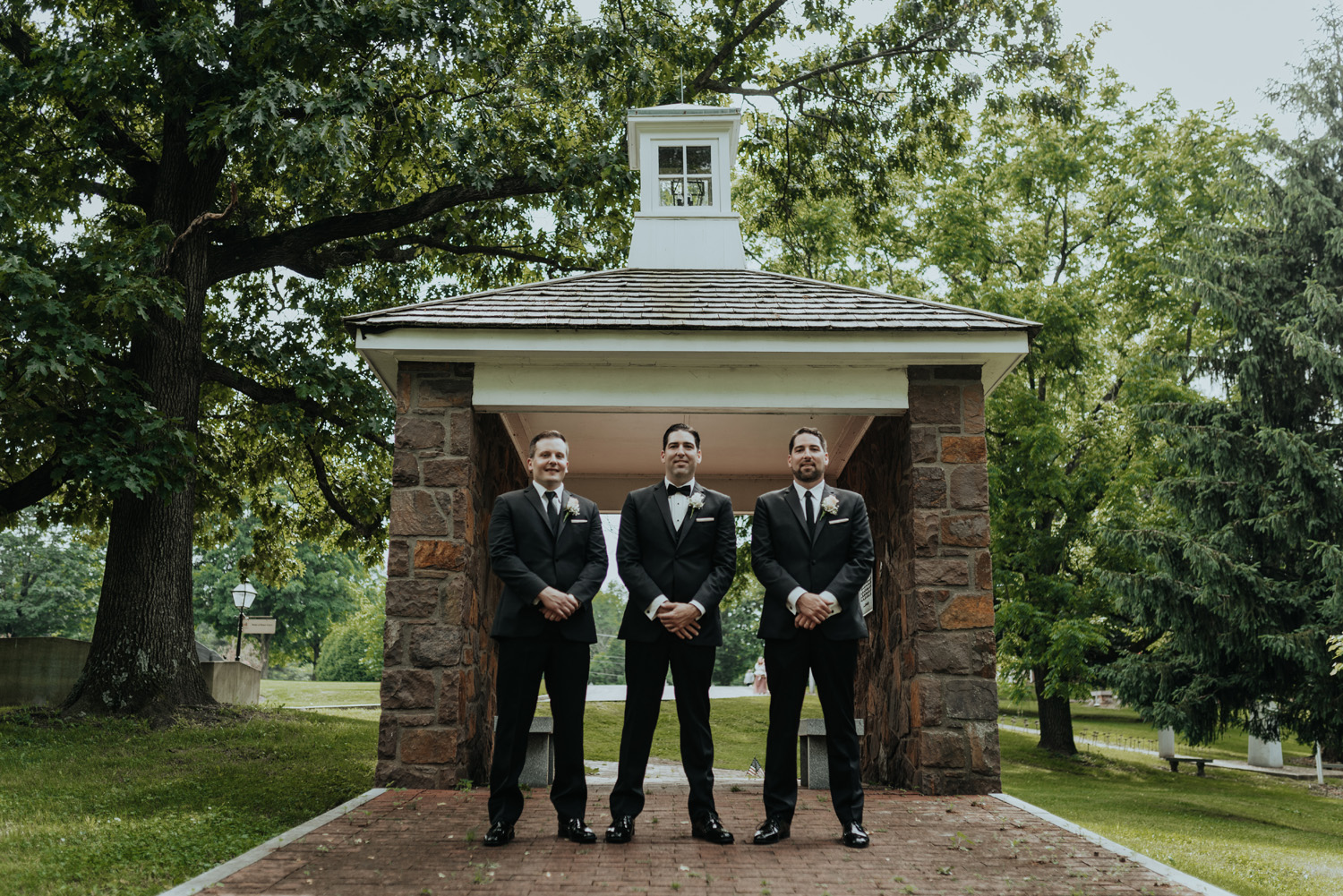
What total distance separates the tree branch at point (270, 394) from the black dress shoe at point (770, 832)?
9115mm

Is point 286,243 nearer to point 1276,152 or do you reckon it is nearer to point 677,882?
point 677,882

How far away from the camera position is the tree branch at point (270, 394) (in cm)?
1296

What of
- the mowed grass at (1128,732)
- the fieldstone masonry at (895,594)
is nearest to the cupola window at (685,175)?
the fieldstone masonry at (895,594)

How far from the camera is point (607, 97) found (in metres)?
13.6

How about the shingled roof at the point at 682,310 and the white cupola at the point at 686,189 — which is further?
the white cupola at the point at 686,189

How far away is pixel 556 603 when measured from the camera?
478 cm

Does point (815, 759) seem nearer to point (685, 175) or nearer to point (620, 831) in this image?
point (620, 831)

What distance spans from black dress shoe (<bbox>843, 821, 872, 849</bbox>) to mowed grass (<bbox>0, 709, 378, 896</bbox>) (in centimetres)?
322

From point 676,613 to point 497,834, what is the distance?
4.48 feet

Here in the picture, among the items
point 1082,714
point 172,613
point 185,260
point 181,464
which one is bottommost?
point 1082,714

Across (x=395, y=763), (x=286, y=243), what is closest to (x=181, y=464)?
(x=286, y=243)

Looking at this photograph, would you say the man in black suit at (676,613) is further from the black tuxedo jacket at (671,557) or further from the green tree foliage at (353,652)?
the green tree foliage at (353,652)

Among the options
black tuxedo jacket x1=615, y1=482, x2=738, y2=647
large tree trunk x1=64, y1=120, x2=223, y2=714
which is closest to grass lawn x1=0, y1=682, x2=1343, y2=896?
large tree trunk x1=64, y1=120, x2=223, y2=714

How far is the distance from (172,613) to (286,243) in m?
4.93
